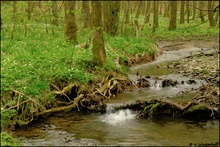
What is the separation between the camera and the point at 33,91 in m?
9.05

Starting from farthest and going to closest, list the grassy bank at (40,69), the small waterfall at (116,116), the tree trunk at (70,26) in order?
the tree trunk at (70,26) → the small waterfall at (116,116) → the grassy bank at (40,69)

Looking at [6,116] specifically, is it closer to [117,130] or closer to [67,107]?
[67,107]

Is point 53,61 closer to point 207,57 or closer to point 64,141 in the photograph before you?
point 64,141

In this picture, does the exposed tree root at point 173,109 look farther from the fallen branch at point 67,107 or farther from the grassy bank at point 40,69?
the grassy bank at point 40,69

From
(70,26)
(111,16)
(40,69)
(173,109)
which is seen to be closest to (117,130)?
(173,109)

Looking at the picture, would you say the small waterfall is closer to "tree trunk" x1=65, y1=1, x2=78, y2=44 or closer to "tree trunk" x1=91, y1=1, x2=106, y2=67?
"tree trunk" x1=91, y1=1, x2=106, y2=67

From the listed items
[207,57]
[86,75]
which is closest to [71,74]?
[86,75]

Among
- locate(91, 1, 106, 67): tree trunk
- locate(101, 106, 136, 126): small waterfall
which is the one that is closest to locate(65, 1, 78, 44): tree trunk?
locate(91, 1, 106, 67): tree trunk

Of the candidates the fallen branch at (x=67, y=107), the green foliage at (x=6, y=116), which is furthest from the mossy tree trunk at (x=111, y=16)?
the green foliage at (x=6, y=116)

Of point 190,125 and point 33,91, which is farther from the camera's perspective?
point 33,91

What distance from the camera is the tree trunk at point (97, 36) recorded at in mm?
11445

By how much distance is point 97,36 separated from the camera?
38.2ft

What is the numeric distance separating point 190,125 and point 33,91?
441cm

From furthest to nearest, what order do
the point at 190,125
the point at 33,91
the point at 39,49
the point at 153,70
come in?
the point at 153,70 < the point at 39,49 < the point at 33,91 < the point at 190,125
